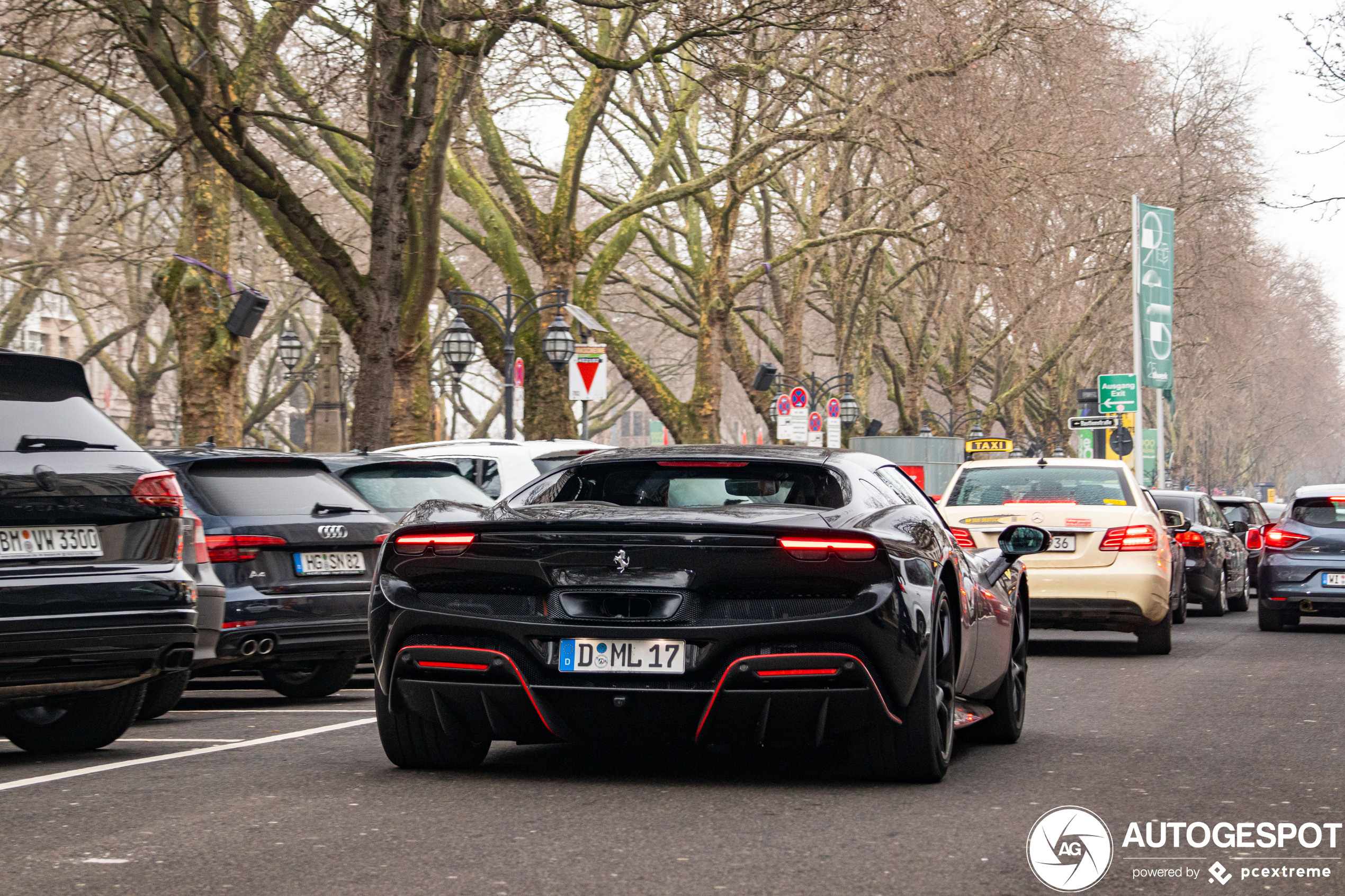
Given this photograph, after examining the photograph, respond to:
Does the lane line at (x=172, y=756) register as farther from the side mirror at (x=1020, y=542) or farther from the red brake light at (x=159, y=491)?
the side mirror at (x=1020, y=542)

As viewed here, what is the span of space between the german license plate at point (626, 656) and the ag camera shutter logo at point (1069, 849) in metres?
1.29

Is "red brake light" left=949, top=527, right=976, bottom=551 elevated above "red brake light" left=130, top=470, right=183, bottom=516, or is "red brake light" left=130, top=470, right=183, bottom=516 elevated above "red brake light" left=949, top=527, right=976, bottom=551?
"red brake light" left=130, top=470, right=183, bottom=516

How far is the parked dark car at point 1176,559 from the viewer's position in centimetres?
1582

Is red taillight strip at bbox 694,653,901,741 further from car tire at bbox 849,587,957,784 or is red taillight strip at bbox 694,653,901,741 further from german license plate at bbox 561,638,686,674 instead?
car tire at bbox 849,587,957,784

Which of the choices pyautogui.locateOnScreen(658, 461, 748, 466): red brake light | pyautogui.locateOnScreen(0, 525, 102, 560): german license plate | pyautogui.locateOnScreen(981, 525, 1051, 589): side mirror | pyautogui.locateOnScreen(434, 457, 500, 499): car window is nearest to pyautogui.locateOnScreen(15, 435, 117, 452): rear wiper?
pyautogui.locateOnScreen(0, 525, 102, 560): german license plate

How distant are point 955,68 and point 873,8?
18.7ft

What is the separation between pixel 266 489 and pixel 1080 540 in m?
6.60

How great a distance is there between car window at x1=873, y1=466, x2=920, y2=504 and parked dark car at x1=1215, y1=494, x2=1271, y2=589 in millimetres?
18197

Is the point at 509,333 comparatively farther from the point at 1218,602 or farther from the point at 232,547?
the point at 232,547

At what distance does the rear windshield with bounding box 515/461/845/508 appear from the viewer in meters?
6.96

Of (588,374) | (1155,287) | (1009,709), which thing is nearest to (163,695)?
(1009,709)

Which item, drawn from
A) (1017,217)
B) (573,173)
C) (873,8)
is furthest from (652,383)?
(873,8)

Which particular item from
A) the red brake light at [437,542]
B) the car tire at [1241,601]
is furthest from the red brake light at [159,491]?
the car tire at [1241,601]

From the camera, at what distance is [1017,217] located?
28609 millimetres
